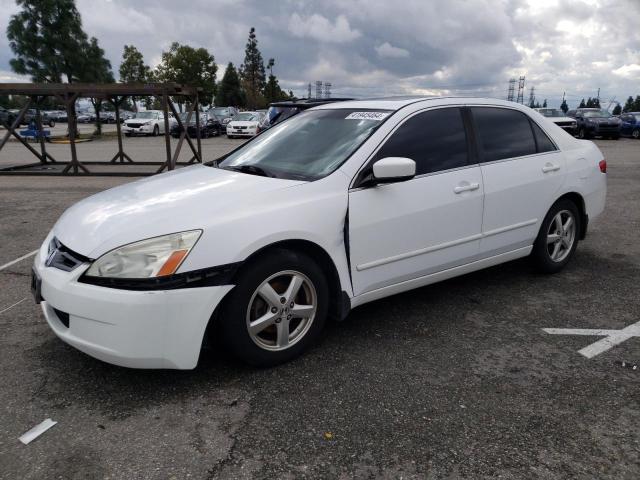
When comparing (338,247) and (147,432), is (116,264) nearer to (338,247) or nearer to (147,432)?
(147,432)

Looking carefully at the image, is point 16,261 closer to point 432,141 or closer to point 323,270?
point 323,270

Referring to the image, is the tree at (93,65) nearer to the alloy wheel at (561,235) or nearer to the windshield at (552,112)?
the windshield at (552,112)

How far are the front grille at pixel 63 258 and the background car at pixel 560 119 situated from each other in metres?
24.3

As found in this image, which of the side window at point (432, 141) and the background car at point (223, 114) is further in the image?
the background car at point (223, 114)

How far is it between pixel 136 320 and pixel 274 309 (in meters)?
0.78

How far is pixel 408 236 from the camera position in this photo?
3.65m

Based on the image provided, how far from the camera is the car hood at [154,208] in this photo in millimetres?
2887

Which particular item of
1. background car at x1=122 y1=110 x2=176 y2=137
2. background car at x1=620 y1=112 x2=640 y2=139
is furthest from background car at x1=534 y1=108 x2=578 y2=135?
background car at x1=122 y1=110 x2=176 y2=137

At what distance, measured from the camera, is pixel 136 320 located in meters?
2.72

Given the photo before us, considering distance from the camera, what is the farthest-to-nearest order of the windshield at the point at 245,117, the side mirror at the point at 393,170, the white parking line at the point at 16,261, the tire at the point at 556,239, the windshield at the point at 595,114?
1. the windshield at the point at 245,117
2. the windshield at the point at 595,114
3. the white parking line at the point at 16,261
4. the tire at the point at 556,239
5. the side mirror at the point at 393,170

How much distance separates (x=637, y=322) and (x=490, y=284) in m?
1.19

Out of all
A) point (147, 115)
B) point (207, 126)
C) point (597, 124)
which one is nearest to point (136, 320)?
point (597, 124)

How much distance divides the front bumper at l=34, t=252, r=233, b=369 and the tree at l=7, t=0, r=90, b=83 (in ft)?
118

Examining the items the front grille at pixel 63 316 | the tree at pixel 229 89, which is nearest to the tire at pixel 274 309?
the front grille at pixel 63 316
